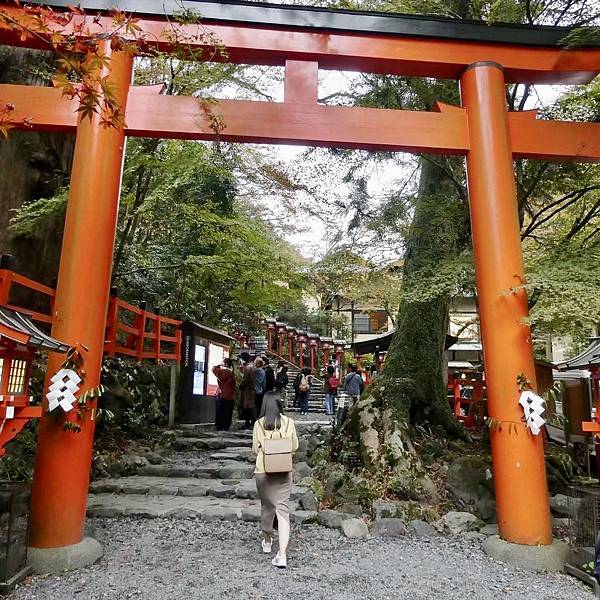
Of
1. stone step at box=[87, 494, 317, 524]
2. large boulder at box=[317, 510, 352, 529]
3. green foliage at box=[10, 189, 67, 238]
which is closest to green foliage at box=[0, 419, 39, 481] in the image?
stone step at box=[87, 494, 317, 524]

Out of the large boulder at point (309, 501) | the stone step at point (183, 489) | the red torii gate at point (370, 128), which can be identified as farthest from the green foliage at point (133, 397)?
the red torii gate at point (370, 128)

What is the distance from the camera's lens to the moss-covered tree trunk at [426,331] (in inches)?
314

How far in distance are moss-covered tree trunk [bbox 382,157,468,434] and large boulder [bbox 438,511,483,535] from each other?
1.96m

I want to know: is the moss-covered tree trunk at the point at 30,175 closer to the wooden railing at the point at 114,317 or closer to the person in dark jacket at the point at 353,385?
the wooden railing at the point at 114,317

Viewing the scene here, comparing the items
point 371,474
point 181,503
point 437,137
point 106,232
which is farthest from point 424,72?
point 181,503

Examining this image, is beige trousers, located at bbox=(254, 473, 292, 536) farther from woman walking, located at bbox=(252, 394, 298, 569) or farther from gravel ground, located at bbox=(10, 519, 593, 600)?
gravel ground, located at bbox=(10, 519, 593, 600)

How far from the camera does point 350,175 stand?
1114 centimetres

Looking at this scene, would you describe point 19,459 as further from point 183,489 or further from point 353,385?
point 353,385

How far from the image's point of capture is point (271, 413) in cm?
456

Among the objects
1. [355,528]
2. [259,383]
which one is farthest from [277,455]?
[259,383]

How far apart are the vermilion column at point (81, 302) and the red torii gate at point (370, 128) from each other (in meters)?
0.01

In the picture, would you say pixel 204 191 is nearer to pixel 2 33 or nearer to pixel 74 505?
pixel 2 33

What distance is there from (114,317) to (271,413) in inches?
188

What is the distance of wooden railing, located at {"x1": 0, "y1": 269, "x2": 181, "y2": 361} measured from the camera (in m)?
5.65
